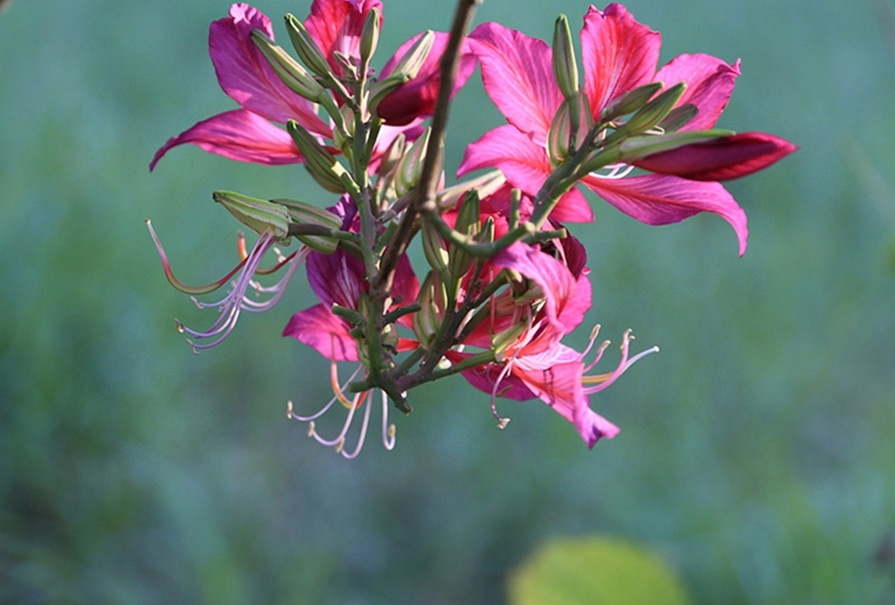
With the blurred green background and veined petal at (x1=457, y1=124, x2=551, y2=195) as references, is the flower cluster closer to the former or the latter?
veined petal at (x1=457, y1=124, x2=551, y2=195)

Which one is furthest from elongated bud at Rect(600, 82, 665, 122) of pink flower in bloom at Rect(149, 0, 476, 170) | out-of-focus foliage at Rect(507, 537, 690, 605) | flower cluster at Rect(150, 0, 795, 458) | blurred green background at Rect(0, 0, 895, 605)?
out-of-focus foliage at Rect(507, 537, 690, 605)

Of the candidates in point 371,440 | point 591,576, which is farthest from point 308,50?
point 371,440

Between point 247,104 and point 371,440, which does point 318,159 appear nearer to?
point 247,104

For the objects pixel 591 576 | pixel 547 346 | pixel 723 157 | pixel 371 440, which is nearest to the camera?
pixel 723 157

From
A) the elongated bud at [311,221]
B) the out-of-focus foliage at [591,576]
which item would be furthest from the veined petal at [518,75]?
the out-of-focus foliage at [591,576]

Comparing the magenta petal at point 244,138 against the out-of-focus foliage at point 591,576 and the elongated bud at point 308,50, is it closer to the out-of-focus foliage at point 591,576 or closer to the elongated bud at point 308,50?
the elongated bud at point 308,50

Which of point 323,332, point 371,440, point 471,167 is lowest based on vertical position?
point 371,440

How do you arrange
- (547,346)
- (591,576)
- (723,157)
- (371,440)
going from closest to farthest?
(723,157) → (547,346) → (591,576) → (371,440)

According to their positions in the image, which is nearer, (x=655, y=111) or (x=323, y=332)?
(x=655, y=111)
